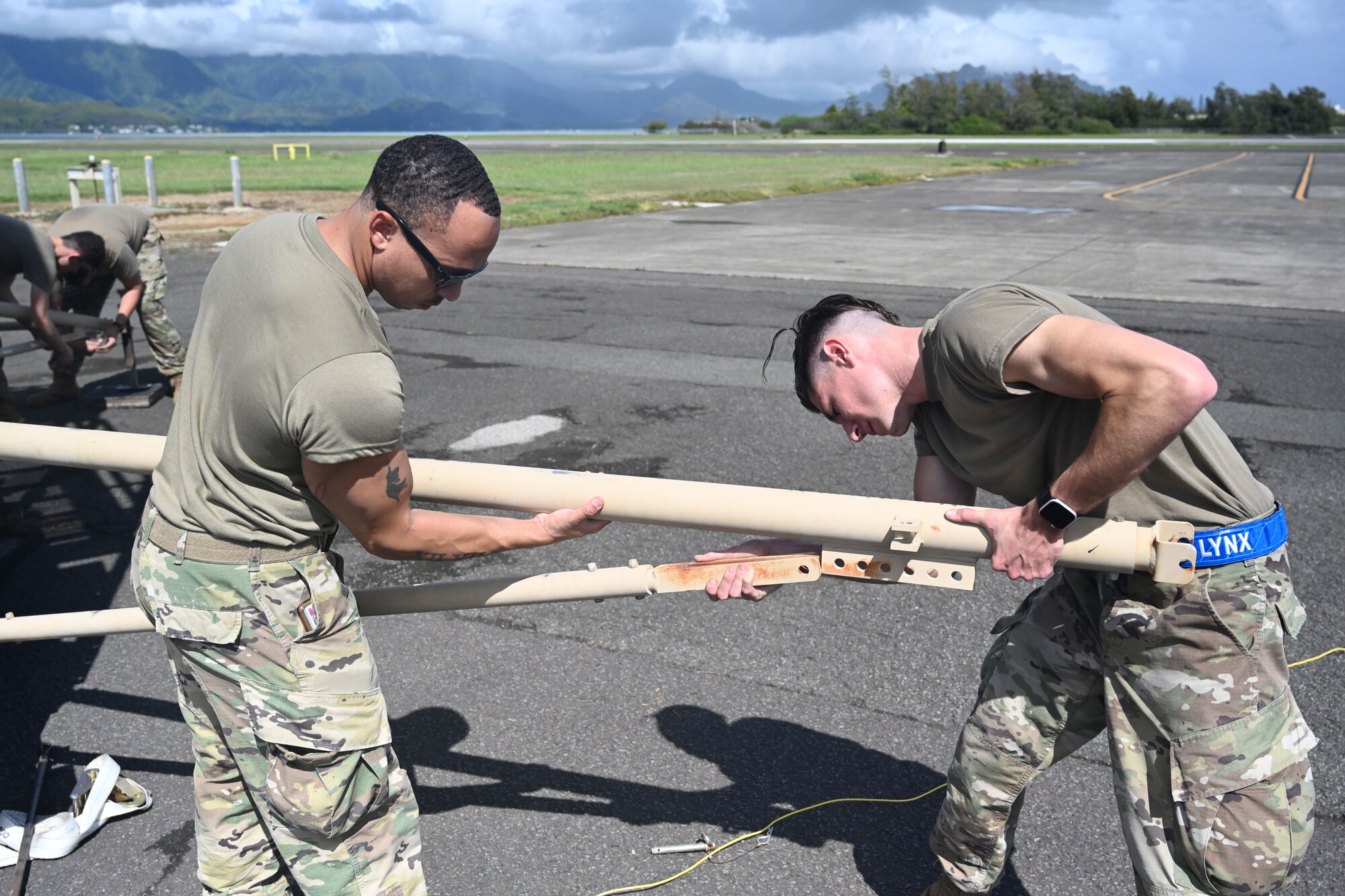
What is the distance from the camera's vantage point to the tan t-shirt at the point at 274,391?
194 cm

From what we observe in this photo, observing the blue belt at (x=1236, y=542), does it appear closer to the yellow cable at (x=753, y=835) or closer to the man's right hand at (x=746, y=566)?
the man's right hand at (x=746, y=566)

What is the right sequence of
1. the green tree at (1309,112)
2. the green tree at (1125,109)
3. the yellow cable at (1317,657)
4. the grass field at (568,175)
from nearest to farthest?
the yellow cable at (1317,657)
the grass field at (568,175)
the green tree at (1309,112)
the green tree at (1125,109)

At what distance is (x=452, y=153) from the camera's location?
2086 millimetres

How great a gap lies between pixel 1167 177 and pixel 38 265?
121 ft

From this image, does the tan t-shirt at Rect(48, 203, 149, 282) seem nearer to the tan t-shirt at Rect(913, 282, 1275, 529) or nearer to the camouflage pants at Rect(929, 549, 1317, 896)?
the tan t-shirt at Rect(913, 282, 1275, 529)

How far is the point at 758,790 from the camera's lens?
3.37 m

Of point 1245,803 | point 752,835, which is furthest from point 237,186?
point 1245,803

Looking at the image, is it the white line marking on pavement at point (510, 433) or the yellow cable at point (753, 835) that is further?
the white line marking on pavement at point (510, 433)

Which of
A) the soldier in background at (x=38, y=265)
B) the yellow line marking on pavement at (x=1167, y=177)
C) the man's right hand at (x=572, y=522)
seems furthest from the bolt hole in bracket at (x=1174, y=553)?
the yellow line marking on pavement at (x=1167, y=177)

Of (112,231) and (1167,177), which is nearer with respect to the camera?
(112,231)

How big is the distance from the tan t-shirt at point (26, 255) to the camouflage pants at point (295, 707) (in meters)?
6.38

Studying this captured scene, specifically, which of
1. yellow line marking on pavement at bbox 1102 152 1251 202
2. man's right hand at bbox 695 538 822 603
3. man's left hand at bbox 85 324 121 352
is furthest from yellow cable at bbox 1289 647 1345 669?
yellow line marking on pavement at bbox 1102 152 1251 202

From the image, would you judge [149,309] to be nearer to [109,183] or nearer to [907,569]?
[907,569]

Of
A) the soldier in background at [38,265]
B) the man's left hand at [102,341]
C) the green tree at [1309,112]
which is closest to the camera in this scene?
the soldier in background at [38,265]
